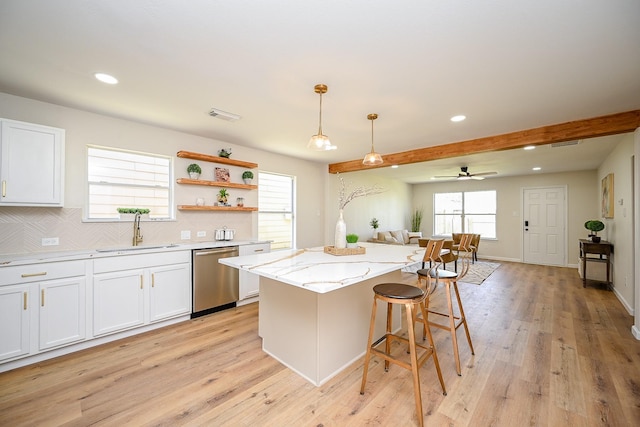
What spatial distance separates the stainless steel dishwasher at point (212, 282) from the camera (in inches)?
136

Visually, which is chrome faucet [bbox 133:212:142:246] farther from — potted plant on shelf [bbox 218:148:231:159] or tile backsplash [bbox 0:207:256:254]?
potted plant on shelf [bbox 218:148:231:159]

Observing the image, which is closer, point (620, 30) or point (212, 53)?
point (620, 30)

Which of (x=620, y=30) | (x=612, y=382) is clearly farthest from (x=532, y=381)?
(x=620, y=30)

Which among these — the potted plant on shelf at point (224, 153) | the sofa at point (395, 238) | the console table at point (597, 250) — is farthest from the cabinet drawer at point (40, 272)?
the console table at point (597, 250)

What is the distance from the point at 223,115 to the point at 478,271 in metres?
6.24

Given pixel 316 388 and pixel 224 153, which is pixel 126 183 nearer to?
pixel 224 153

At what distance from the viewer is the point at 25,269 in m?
2.35

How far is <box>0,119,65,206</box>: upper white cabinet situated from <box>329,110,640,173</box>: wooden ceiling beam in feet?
14.8

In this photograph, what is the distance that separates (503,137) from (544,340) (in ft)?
8.37

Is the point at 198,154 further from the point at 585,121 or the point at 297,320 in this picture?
the point at 585,121

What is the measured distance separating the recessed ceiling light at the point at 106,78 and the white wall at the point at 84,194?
103 cm

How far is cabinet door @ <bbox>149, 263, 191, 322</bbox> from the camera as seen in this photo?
3.11 meters

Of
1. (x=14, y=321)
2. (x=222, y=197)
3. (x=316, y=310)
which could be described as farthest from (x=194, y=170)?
(x=316, y=310)

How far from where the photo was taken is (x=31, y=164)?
2561 millimetres
